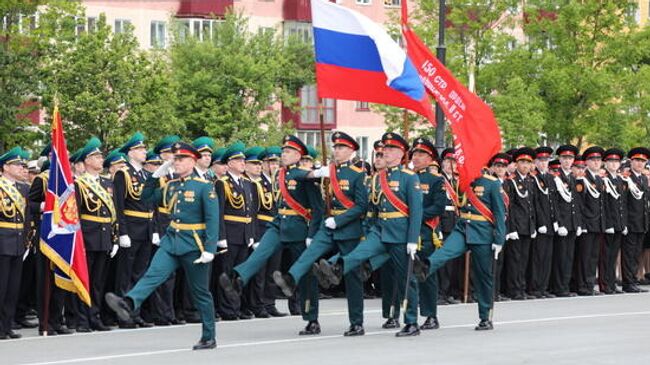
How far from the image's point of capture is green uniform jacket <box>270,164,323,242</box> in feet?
58.9

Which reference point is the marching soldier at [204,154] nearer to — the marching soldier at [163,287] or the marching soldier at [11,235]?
the marching soldier at [163,287]

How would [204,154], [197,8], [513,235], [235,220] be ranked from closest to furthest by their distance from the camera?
[204,154] → [235,220] → [513,235] → [197,8]

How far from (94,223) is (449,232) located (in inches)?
243

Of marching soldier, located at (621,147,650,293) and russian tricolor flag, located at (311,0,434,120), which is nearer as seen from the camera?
russian tricolor flag, located at (311,0,434,120)

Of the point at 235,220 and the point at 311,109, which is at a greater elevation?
the point at 311,109

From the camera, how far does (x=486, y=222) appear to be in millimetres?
18344

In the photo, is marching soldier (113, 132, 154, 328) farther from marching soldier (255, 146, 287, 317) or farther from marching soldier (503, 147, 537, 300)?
marching soldier (503, 147, 537, 300)

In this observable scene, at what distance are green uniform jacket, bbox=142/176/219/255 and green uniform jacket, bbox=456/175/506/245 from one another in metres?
3.26

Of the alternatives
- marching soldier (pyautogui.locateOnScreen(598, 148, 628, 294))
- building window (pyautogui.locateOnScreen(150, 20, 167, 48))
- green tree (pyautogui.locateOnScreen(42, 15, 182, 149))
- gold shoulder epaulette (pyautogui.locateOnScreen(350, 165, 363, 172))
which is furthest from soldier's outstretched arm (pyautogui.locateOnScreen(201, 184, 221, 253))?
building window (pyautogui.locateOnScreen(150, 20, 167, 48))

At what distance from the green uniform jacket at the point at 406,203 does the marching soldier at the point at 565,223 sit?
23.0ft

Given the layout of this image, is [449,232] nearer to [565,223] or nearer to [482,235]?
[565,223]

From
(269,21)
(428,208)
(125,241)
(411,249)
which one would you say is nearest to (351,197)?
(411,249)

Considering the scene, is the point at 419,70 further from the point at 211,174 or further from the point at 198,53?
the point at 198,53

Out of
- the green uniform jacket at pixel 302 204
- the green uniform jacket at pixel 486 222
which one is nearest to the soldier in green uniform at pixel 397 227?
the green uniform jacket at pixel 302 204
